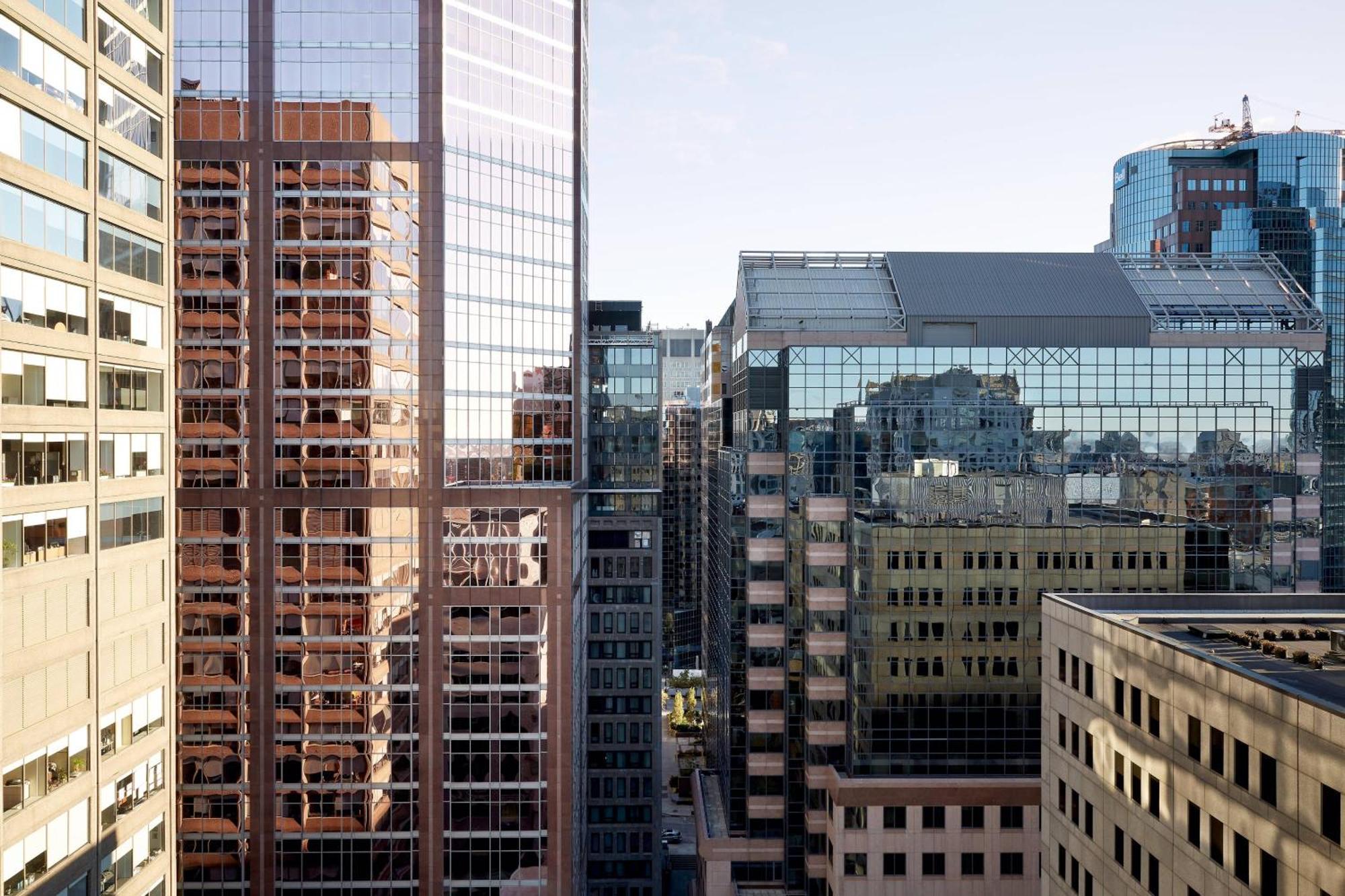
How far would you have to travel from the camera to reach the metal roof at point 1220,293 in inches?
3142

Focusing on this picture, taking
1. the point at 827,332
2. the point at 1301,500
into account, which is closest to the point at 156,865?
the point at 827,332

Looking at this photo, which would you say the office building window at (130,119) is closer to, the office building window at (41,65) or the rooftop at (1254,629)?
the office building window at (41,65)

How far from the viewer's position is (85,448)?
3819 cm

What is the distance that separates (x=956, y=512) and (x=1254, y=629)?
27.4 metres

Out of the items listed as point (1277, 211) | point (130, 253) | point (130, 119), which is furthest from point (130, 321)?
point (1277, 211)

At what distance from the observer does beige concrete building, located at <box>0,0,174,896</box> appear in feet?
111

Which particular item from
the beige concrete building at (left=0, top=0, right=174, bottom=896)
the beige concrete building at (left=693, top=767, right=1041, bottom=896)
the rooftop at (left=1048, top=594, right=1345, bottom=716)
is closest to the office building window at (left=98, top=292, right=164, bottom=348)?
the beige concrete building at (left=0, top=0, right=174, bottom=896)

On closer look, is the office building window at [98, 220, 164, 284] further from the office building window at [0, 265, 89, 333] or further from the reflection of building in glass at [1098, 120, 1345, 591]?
the reflection of building in glass at [1098, 120, 1345, 591]

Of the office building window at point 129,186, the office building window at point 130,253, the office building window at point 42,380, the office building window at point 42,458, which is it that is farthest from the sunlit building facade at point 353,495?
the office building window at point 42,458

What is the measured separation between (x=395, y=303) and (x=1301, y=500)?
2876 inches

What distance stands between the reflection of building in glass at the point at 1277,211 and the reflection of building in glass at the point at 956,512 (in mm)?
65847

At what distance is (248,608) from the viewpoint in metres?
71.5

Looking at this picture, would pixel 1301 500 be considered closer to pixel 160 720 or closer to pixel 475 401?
pixel 475 401

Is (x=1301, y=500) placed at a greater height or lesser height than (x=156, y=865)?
greater
